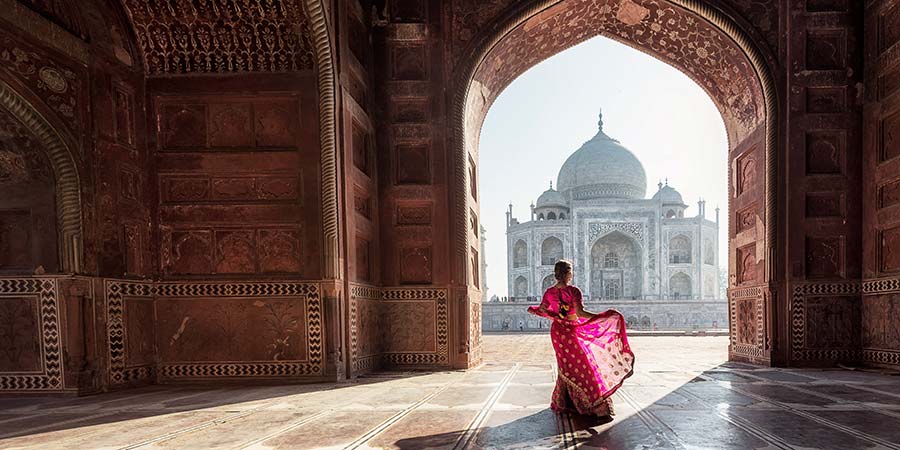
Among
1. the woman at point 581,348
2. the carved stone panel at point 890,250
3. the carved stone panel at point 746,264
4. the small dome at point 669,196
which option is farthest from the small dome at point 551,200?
the woman at point 581,348

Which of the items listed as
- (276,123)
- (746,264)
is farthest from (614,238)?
(276,123)

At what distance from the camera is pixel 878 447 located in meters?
2.95

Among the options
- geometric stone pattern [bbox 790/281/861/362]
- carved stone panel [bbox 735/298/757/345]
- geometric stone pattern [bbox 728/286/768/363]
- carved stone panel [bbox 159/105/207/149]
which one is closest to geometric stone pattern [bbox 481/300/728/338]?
geometric stone pattern [bbox 728/286/768/363]

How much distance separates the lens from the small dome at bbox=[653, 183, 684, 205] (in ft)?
117

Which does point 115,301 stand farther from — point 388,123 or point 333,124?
point 388,123

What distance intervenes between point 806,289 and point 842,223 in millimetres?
1062

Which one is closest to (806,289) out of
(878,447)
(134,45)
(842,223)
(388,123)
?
(842,223)

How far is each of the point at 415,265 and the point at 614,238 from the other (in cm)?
2972

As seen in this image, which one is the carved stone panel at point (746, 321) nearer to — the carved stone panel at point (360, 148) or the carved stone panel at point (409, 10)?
the carved stone panel at point (360, 148)

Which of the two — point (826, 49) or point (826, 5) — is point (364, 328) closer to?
point (826, 49)

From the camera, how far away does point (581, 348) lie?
3.81 meters

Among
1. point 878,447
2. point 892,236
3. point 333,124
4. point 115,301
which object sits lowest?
point 878,447

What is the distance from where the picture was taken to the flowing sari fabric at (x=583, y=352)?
3732 mm

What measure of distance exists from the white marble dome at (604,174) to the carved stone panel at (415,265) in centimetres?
2873
